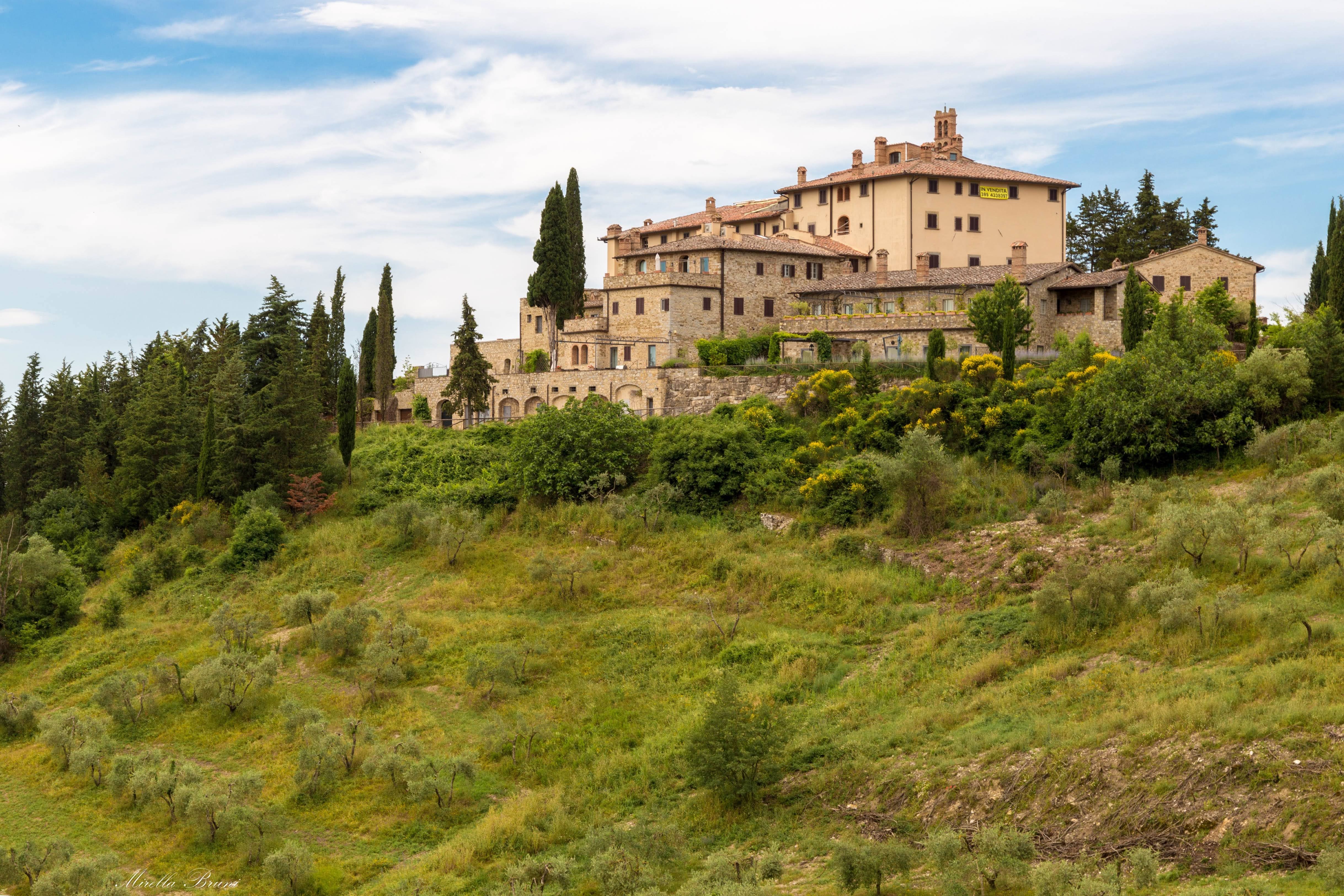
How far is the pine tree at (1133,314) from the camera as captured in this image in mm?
47125

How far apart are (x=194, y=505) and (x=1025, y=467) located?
35.9 m

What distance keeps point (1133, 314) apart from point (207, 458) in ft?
131

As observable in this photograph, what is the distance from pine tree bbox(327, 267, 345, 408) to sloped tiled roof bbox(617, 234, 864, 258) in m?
17.7

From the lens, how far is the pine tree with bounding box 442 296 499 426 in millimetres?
60781

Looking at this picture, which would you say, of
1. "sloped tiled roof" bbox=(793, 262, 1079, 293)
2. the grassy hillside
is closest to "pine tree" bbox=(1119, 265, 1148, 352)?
"sloped tiled roof" bbox=(793, 262, 1079, 293)

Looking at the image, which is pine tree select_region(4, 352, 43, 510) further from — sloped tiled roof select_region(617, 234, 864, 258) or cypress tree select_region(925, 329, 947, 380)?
cypress tree select_region(925, 329, 947, 380)

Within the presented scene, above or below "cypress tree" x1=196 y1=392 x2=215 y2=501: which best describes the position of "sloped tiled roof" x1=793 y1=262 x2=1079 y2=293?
Result: above

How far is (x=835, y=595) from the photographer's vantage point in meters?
35.8

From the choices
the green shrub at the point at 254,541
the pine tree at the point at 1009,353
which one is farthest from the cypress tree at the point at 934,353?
the green shrub at the point at 254,541

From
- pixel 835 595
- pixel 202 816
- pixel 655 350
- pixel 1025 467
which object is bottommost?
pixel 202 816

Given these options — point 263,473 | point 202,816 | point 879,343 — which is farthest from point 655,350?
point 202,816

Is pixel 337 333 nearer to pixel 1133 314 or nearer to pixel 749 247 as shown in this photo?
pixel 749 247

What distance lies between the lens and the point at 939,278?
58.2m

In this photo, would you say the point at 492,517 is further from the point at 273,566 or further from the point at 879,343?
the point at 879,343
